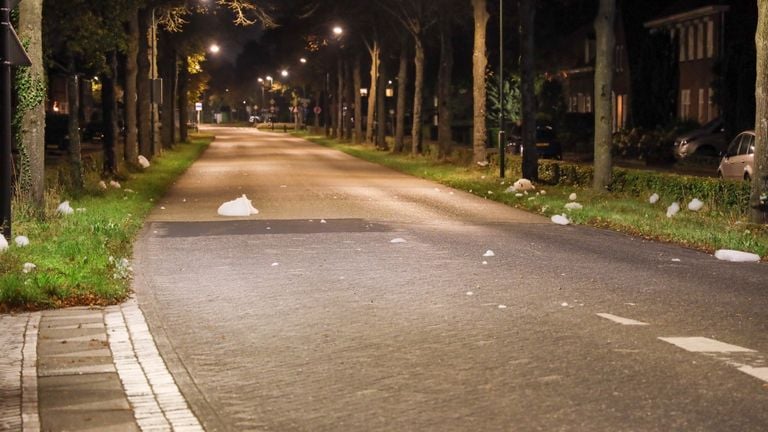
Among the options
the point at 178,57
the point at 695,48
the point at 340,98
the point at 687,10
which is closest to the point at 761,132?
the point at 687,10

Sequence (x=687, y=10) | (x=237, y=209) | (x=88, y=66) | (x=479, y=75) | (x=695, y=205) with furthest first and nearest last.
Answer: (x=687, y=10)
(x=479, y=75)
(x=88, y=66)
(x=237, y=209)
(x=695, y=205)

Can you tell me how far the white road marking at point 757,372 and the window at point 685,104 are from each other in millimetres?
57033

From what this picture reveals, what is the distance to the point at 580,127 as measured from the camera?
68375 mm

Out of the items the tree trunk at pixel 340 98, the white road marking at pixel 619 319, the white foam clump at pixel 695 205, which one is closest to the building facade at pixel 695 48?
the tree trunk at pixel 340 98

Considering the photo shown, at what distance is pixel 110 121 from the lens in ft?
115

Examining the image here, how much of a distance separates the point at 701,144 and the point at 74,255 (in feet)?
121

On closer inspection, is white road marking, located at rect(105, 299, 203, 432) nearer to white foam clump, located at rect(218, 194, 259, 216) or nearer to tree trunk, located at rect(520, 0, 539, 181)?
white foam clump, located at rect(218, 194, 259, 216)

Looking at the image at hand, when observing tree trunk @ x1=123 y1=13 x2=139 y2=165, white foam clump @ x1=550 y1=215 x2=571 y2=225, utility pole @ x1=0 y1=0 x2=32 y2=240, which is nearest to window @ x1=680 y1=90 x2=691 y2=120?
tree trunk @ x1=123 y1=13 x2=139 y2=165

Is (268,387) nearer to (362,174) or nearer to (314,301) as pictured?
(314,301)

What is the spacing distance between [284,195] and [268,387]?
66.6ft

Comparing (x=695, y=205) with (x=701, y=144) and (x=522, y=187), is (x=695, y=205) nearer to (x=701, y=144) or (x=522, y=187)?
(x=522, y=187)

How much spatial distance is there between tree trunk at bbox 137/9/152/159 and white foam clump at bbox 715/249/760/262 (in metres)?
32.0

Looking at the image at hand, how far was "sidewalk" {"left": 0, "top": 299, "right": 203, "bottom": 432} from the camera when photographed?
708cm

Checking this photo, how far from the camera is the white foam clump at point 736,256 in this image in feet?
51.1
